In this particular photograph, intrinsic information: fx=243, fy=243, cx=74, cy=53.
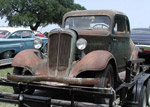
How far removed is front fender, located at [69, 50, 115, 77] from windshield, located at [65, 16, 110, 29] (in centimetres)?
133

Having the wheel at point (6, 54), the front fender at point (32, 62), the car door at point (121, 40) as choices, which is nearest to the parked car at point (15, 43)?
the wheel at point (6, 54)

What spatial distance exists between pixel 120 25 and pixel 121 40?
0.37 metres

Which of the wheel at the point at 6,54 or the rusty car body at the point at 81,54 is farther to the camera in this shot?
the wheel at the point at 6,54

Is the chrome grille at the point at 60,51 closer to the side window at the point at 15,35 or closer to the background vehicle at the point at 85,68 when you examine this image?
the background vehicle at the point at 85,68

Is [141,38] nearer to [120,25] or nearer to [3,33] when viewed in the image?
[120,25]

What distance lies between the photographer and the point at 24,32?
39.0 feet

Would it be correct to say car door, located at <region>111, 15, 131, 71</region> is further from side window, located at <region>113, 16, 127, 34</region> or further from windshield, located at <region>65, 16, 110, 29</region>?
windshield, located at <region>65, 16, 110, 29</region>

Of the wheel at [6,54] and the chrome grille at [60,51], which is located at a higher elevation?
the chrome grille at [60,51]

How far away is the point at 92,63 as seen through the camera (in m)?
4.09

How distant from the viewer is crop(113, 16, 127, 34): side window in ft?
18.2

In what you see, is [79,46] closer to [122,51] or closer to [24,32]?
→ [122,51]

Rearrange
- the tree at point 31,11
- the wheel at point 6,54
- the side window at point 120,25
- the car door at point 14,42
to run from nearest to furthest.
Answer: the side window at point 120,25, the car door at point 14,42, the wheel at point 6,54, the tree at point 31,11

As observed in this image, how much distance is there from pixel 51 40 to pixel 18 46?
6.97m

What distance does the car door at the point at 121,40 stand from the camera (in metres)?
5.38
